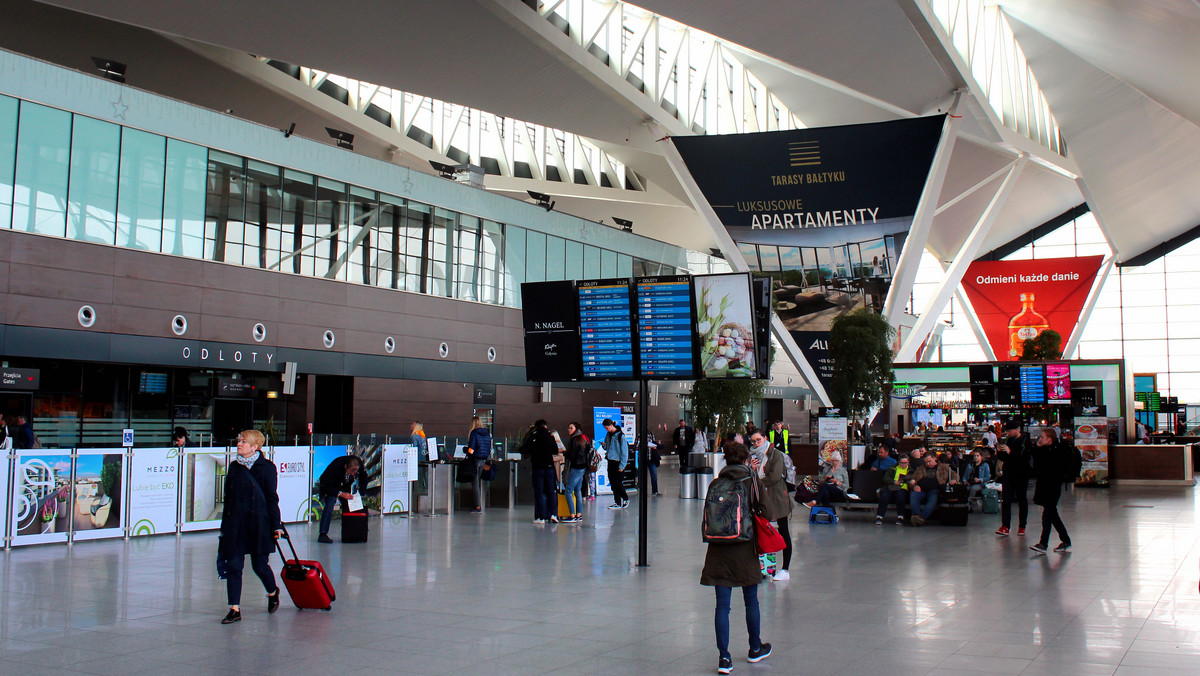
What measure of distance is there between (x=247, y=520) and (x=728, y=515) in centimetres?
381

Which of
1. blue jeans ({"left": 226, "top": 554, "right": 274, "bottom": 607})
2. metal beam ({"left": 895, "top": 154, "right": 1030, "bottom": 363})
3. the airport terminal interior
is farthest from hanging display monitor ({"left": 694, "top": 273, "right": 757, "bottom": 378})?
metal beam ({"left": 895, "top": 154, "right": 1030, "bottom": 363})

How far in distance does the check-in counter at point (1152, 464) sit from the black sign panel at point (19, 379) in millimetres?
26223

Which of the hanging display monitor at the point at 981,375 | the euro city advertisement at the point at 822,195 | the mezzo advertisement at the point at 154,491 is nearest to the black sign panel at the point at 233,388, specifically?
the mezzo advertisement at the point at 154,491

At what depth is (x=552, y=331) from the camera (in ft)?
38.5

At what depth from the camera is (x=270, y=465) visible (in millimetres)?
7605

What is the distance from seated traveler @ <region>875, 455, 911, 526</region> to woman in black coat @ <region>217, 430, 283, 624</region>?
34.4 feet

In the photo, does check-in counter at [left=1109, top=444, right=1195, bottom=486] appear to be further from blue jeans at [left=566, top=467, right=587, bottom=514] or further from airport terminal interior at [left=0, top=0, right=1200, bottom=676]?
blue jeans at [left=566, top=467, right=587, bottom=514]

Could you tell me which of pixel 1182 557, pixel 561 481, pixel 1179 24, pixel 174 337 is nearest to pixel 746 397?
pixel 561 481

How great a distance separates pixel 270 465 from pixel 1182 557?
10.2 metres

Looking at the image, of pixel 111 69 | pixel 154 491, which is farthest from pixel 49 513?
pixel 111 69

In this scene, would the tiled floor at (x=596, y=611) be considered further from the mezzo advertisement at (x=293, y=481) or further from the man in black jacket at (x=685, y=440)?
the man in black jacket at (x=685, y=440)

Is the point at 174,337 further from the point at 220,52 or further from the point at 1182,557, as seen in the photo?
the point at 1182,557

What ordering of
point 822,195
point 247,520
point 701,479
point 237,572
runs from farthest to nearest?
point 822,195 → point 701,479 → point 247,520 → point 237,572

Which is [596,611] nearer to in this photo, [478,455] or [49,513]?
[49,513]
